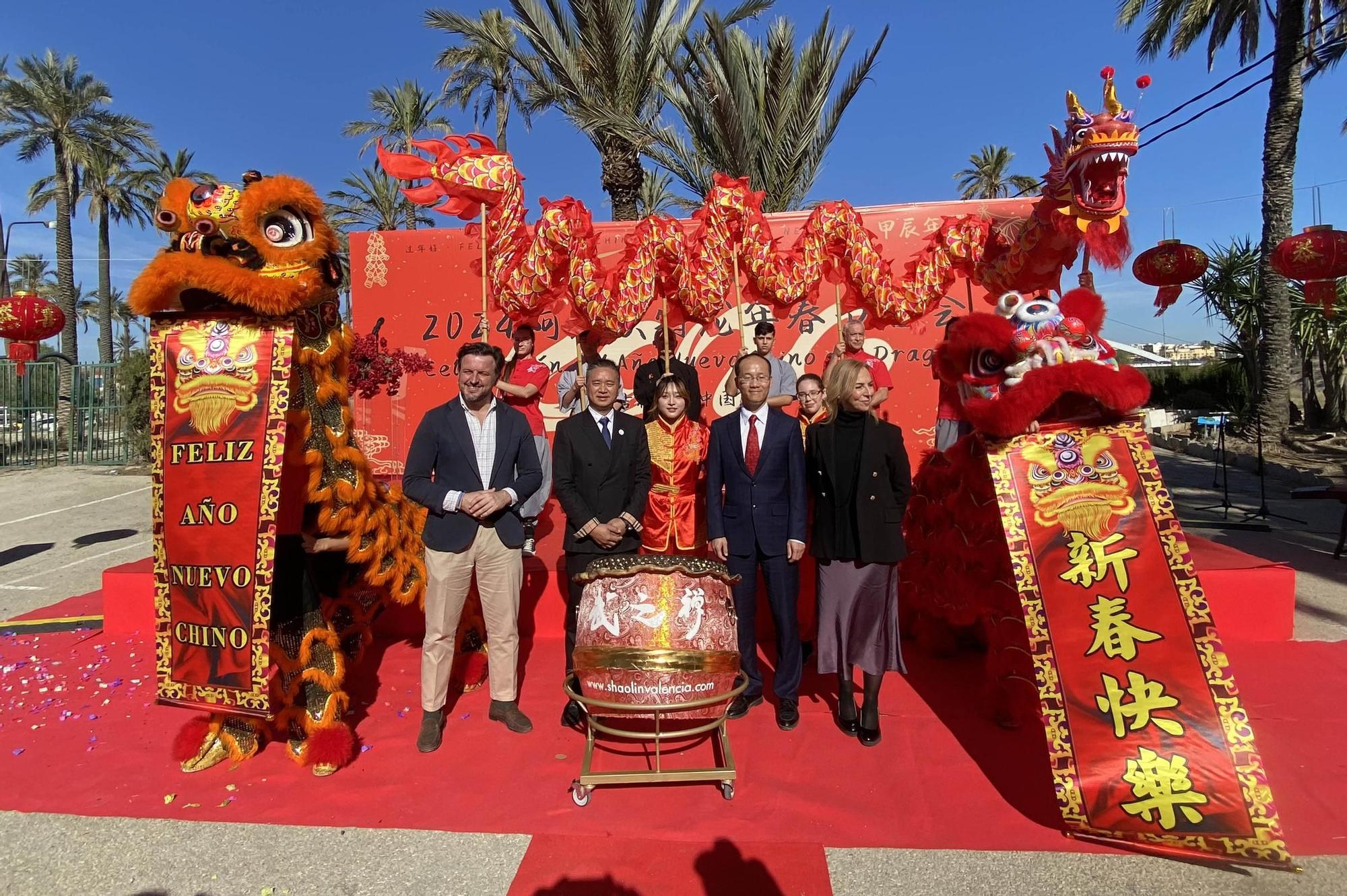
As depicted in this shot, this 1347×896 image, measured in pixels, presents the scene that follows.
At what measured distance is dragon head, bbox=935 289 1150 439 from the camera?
2.86 metres

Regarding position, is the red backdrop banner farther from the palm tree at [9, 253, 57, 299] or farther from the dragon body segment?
the palm tree at [9, 253, 57, 299]

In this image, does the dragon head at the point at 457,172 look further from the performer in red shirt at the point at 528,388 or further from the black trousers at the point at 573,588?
the black trousers at the point at 573,588

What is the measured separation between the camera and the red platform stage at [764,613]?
423cm

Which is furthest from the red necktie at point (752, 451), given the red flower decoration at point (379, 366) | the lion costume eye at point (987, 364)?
the red flower decoration at point (379, 366)

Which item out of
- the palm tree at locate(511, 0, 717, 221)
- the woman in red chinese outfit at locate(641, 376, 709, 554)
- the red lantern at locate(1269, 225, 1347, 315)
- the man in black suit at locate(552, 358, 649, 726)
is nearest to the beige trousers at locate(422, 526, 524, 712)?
the man in black suit at locate(552, 358, 649, 726)

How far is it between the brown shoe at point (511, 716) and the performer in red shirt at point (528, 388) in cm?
165

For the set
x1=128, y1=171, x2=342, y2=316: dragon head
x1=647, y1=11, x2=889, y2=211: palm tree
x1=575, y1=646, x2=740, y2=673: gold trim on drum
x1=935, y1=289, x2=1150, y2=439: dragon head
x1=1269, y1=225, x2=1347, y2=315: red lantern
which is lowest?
x1=575, y1=646, x2=740, y2=673: gold trim on drum

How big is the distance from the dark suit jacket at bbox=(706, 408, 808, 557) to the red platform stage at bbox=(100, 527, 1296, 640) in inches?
57.3

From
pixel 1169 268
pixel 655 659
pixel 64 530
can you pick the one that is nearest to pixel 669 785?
pixel 655 659

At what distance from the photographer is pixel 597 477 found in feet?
11.2

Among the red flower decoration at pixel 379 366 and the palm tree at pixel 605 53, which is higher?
the palm tree at pixel 605 53

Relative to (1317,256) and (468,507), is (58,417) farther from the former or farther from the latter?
(1317,256)

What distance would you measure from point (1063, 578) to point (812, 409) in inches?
77.7

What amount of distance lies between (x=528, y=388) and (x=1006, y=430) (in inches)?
135
